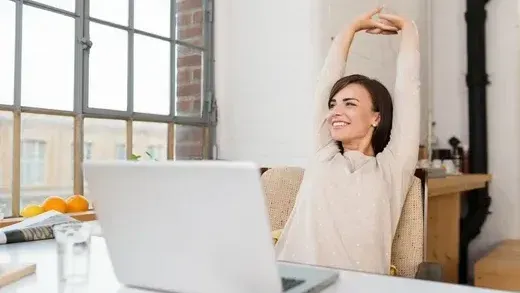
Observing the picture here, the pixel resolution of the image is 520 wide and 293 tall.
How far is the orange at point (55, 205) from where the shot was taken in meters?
1.90

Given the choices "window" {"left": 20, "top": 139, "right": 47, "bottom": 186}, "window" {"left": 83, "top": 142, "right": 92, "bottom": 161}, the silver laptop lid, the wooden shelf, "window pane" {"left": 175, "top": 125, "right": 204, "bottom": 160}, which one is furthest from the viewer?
"window pane" {"left": 175, "top": 125, "right": 204, "bottom": 160}

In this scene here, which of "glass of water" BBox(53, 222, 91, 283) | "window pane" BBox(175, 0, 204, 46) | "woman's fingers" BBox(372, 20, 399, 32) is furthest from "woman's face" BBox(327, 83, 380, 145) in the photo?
"window pane" BBox(175, 0, 204, 46)

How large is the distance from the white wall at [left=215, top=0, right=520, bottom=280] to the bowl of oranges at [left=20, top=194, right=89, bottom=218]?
987mm

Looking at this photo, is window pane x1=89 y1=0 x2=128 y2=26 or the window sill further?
window pane x1=89 y1=0 x2=128 y2=26

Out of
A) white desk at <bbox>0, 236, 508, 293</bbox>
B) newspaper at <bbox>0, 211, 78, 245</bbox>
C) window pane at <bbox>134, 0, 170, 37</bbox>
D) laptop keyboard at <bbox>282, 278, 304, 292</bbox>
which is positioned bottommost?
white desk at <bbox>0, 236, 508, 293</bbox>

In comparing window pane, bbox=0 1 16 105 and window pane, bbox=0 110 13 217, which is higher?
window pane, bbox=0 1 16 105

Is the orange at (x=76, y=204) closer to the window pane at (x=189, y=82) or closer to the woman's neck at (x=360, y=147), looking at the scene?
the window pane at (x=189, y=82)

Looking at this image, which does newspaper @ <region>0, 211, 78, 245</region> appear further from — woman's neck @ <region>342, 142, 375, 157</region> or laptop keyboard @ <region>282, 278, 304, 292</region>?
woman's neck @ <region>342, 142, 375, 157</region>

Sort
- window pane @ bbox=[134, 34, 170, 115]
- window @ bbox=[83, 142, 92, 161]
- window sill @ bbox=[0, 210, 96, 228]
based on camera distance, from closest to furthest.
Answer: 1. window sill @ bbox=[0, 210, 96, 228]
2. window @ bbox=[83, 142, 92, 161]
3. window pane @ bbox=[134, 34, 170, 115]

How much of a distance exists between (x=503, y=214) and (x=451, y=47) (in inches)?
40.0

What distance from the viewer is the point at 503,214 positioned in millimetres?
3217

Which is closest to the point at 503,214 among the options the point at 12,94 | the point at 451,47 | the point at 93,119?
the point at 451,47

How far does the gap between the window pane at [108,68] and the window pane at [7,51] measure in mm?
336

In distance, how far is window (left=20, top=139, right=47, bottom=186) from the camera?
6.78ft
